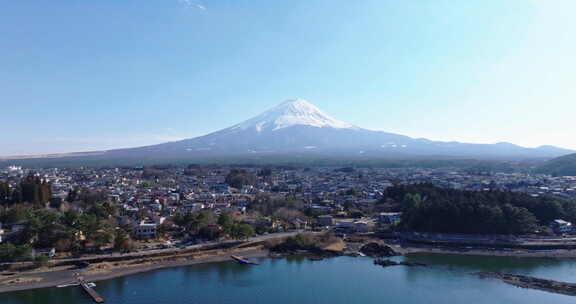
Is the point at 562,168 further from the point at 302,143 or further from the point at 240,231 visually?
the point at 302,143

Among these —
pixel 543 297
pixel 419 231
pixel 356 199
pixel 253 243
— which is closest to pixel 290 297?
pixel 253 243

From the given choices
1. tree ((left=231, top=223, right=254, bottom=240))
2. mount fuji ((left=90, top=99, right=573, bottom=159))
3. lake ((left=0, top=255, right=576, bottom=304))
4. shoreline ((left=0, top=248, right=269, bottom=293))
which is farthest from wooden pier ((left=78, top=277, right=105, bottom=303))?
mount fuji ((left=90, top=99, right=573, bottom=159))

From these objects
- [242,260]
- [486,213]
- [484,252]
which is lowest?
[484,252]

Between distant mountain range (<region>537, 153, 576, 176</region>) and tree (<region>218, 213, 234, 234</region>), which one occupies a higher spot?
distant mountain range (<region>537, 153, 576, 176</region>)

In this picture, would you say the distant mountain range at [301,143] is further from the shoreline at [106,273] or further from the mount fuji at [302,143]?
the shoreline at [106,273]

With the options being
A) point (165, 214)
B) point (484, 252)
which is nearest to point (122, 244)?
point (165, 214)

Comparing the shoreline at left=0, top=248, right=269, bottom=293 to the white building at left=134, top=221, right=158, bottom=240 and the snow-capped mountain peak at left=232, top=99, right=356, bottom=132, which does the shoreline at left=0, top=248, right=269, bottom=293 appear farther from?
the snow-capped mountain peak at left=232, top=99, right=356, bottom=132

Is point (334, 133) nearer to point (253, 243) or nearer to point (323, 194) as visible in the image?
point (323, 194)
